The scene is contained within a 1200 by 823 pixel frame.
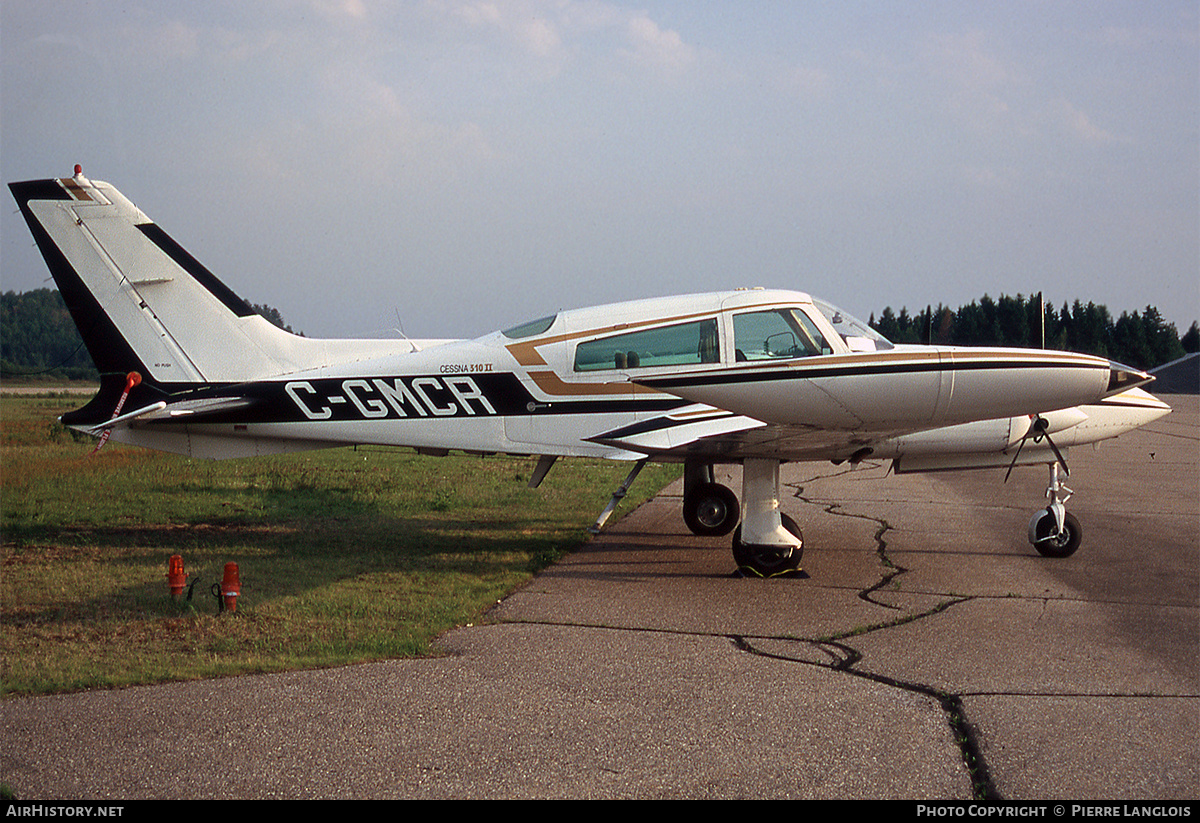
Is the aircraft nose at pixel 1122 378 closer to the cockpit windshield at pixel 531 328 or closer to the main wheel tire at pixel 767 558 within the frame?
the main wheel tire at pixel 767 558

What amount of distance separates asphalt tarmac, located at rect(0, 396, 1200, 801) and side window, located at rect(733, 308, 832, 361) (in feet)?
6.44

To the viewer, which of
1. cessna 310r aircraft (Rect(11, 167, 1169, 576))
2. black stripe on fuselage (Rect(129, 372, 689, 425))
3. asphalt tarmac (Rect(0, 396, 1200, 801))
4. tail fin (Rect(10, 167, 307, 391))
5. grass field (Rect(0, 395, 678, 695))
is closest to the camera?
asphalt tarmac (Rect(0, 396, 1200, 801))

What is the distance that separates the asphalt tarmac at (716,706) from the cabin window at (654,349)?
78.4 inches

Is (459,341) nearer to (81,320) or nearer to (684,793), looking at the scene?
(81,320)

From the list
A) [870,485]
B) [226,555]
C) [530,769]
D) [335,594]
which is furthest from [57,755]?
[870,485]

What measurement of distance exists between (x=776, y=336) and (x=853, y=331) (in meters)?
0.70

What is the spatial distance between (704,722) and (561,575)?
382 centimetres

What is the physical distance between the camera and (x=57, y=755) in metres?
4.04

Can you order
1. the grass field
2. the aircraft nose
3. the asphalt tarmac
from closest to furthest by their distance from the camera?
the asphalt tarmac → the grass field → the aircraft nose

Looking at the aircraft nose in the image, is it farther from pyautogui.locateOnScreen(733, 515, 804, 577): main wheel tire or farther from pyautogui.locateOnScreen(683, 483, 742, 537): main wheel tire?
pyautogui.locateOnScreen(683, 483, 742, 537): main wheel tire

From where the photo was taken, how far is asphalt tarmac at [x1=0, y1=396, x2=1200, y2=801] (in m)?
3.77

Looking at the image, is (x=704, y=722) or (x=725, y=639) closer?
(x=704, y=722)

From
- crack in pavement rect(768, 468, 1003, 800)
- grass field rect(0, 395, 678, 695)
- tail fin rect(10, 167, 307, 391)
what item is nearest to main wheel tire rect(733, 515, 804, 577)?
crack in pavement rect(768, 468, 1003, 800)

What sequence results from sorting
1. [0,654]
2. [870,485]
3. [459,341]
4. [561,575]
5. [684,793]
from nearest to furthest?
[684,793] → [0,654] → [561,575] → [459,341] → [870,485]
